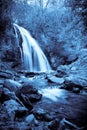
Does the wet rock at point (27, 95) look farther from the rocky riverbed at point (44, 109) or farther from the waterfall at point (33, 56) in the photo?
the waterfall at point (33, 56)

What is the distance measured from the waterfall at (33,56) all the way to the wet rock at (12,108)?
1126 centimetres

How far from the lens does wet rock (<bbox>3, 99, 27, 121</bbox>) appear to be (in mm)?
5146

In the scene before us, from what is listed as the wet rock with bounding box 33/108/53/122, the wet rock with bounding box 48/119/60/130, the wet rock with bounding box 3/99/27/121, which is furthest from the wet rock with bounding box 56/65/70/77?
the wet rock with bounding box 48/119/60/130

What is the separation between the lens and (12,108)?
5.49 m

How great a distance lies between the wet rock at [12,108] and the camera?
16.9ft

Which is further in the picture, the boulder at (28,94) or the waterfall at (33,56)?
the waterfall at (33,56)

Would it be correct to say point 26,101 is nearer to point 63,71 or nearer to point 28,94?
point 28,94

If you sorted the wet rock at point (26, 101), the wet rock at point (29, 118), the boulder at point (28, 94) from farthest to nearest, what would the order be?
the boulder at point (28, 94), the wet rock at point (26, 101), the wet rock at point (29, 118)

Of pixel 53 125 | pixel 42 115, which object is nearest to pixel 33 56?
pixel 42 115

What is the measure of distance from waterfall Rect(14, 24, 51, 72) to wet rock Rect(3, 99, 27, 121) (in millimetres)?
11264

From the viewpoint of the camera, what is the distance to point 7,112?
520 cm

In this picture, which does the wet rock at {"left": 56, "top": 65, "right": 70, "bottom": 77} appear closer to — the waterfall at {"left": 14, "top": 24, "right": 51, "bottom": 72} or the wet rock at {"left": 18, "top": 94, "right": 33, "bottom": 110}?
the waterfall at {"left": 14, "top": 24, "right": 51, "bottom": 72}

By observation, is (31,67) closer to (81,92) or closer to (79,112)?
(81,92)

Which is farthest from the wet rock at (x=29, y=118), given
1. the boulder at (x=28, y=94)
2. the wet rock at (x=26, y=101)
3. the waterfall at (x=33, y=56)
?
the waterfall at (x=33, y=56)
